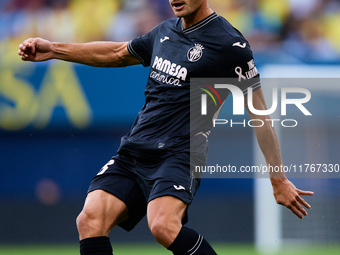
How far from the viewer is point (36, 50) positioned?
12.6 feet

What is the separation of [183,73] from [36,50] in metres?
1.07

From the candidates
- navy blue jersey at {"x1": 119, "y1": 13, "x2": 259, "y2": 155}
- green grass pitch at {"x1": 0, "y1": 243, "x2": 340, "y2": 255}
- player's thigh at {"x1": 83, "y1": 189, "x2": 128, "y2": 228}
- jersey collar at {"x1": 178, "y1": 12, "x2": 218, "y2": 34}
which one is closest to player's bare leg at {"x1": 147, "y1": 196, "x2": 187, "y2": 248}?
player's thigh at {"x1": 83, "y1": 189, "x2": 128, "y2": 228}

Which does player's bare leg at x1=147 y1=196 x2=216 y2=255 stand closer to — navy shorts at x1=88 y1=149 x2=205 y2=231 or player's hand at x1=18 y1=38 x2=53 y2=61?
navy shorts at x1=88 y1=149 x2=205 y2=231

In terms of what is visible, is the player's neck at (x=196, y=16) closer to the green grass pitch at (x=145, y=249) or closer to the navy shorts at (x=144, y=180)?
the navy shorts at (x=144, y=180)

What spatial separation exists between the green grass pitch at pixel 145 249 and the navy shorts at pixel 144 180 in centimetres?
309

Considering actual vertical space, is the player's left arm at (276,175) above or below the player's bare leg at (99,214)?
above

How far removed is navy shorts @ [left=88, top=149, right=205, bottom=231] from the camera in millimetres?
3283

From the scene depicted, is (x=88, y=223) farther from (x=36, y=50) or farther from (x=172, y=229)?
(x=36, y=50)

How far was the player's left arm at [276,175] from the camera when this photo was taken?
3.48 metres

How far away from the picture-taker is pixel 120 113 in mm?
7332

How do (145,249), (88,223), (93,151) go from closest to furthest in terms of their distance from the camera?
(88,223), (145,249), (93,151)

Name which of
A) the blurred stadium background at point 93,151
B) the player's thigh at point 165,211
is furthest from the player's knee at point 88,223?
the blurred stadium background at point 93,151

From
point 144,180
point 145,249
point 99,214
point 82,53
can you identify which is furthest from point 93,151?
point 99,214

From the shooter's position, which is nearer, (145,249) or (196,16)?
(196,16)
